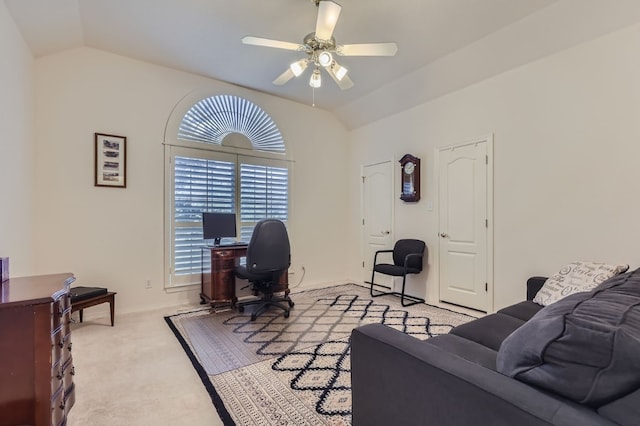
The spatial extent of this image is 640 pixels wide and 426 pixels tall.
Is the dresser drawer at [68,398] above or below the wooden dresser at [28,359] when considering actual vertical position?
below

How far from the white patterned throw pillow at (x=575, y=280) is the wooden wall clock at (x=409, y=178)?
206 cm

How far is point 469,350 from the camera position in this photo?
1.53m

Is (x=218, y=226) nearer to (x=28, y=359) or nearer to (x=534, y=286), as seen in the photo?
(x=28, y=359)

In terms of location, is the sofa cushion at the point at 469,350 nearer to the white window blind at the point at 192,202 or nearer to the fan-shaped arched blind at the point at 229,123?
the white window blind at the point at 192,202

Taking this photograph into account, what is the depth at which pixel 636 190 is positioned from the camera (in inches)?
99.7

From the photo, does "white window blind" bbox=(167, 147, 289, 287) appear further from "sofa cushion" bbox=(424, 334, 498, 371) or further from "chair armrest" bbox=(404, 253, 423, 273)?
"sofa cushion" bbox=(424, 334, 498, 371)

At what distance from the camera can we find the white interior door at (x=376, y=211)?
4852mm

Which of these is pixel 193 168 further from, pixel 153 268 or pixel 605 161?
pixel 605 161

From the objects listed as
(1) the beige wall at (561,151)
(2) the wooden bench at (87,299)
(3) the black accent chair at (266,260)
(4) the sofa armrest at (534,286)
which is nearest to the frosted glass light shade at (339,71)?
(3) the black accent chair at (266,260)

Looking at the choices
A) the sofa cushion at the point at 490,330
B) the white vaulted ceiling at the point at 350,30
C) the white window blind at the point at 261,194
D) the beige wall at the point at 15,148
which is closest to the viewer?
the sofa cushion at the point at 490,330

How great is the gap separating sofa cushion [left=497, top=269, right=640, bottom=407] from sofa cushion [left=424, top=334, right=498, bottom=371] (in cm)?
39

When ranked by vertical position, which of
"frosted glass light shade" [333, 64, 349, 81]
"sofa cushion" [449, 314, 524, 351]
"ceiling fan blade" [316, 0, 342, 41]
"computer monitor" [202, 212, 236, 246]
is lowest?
"sofa cushion" [449, 314, 524, 351]

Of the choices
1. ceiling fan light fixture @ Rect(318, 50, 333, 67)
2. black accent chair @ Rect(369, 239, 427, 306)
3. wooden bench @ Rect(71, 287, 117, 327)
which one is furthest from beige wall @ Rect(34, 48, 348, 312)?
black accent chair @ Rect(369, 239, 427, 306)

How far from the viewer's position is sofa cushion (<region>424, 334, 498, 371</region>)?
138cm
